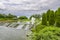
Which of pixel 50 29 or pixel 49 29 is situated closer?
pixel 50 29

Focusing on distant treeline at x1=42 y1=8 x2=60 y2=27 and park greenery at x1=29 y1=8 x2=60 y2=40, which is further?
distant treeline at x1=42 y1=8 x2=60 y2=27

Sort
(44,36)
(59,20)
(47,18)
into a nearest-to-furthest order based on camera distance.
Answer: (44,36), (59,20), (47,18)

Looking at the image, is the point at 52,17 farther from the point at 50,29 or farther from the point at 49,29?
the point at 50,29

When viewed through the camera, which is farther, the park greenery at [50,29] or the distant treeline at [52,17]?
the distant treeline at [52,17]

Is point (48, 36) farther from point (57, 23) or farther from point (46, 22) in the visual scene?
point (46, 22)

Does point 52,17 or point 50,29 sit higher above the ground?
point 52,17

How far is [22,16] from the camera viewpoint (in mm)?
115375

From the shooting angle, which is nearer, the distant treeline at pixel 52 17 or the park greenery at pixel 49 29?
the park greenery at pixel 49 29

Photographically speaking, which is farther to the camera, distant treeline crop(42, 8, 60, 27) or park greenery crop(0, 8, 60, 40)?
distant treeline crop(42, 8, 60, 27)

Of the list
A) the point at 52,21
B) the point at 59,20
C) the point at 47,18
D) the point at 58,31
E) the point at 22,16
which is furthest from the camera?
the point at 22,16

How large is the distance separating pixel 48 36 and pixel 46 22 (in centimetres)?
1985

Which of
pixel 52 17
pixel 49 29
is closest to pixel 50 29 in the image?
pixel 49 29

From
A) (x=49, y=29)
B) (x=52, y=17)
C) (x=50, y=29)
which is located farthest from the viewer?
(x=52, y=17)

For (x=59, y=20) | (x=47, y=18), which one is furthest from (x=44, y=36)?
(x=47, y=18)
